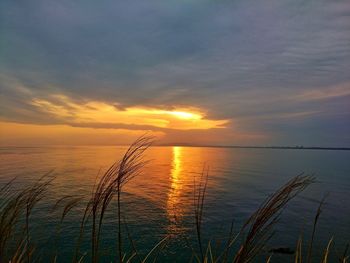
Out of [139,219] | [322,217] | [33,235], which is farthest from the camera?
[322,217]

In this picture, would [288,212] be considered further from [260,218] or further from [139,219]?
[260,218]

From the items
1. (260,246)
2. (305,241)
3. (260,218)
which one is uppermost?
(260,218)

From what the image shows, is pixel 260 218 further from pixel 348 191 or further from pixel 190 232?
pixel 348 191

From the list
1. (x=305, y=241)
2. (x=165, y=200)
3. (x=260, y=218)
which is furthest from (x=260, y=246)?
(x=165, y=200)

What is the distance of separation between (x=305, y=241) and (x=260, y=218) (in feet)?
92.4

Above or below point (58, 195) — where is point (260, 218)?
above

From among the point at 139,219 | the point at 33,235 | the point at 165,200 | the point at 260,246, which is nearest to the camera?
the point at 260,246

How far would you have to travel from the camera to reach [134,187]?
166 ft

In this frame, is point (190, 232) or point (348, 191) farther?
point (348, 191)

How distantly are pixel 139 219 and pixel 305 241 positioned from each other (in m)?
16.8

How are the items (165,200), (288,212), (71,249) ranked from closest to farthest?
(71,249) < (288,212) < (165,200)

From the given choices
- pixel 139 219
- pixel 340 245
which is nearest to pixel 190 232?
pixel 139 219

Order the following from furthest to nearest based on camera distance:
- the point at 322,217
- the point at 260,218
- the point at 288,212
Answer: the point at 288,212 → the point at 322,217 → the point at 260,218

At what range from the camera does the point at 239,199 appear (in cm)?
4172
